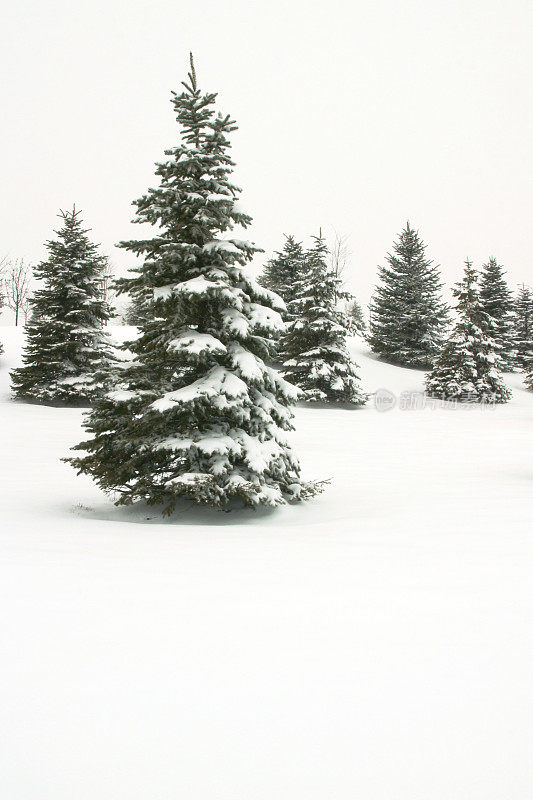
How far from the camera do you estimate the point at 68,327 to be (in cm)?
2388

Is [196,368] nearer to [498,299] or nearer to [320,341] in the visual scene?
[320,341]

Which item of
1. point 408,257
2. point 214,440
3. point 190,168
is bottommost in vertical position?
point 214,440

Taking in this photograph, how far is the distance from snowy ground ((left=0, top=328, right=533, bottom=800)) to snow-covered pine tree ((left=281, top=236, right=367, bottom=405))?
2046cm

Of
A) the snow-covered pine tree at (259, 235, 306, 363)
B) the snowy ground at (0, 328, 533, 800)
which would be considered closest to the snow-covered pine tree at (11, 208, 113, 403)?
the snow-covered pine tree at (259, 235, 306, 363)

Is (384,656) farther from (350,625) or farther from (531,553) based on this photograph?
(531,553)

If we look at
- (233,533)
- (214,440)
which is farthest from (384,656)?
(214,440)

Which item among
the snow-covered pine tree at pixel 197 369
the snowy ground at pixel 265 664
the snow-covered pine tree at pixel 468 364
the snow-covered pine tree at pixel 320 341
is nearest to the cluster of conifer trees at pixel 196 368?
the snow-covered pine tree at pixel 197 369

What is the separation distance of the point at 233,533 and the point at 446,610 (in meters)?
3.25

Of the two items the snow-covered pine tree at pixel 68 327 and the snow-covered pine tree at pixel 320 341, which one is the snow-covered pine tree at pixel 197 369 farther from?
the snow-covered pine tree at pixel 320 341

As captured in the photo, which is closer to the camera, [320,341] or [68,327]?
[68,327]

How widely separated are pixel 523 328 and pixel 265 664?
4761 centimetres

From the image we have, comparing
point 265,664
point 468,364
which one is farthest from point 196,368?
point 468,364

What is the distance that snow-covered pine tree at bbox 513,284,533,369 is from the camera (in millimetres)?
43688

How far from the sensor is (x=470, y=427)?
70.5 feet
